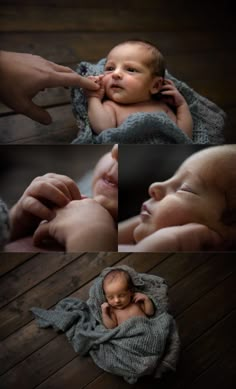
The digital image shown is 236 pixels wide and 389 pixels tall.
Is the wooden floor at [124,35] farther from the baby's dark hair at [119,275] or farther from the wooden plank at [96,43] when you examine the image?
the baby's dark hair at [119,275]

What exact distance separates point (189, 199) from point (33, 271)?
0.41 meters

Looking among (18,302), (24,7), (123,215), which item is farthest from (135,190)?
(24,7)

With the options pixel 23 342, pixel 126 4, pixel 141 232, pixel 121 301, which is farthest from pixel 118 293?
pixel 126 4

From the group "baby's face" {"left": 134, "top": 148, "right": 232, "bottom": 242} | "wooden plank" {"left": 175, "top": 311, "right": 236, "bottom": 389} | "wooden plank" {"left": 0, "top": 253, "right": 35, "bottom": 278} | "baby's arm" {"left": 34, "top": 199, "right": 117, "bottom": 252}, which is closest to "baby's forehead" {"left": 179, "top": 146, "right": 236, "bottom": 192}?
"baby's face" {"left": 134, "top": 148, "right": 232, "bottom": 242}

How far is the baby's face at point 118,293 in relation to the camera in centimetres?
122

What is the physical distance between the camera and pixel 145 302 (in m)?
1.24

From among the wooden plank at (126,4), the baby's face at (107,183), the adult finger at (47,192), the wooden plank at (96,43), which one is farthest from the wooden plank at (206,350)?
the wooden plank at (126,4)

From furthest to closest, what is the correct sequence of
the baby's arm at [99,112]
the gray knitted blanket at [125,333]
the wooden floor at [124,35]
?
the wooden floor at [124,35]
the baby's arm at [99,112]
the gray knitted blanket at [125,333]

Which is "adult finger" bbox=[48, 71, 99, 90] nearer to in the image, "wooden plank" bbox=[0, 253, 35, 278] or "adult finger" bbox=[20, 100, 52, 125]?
"adult finger" bbox=[20, 100, 52, 125]

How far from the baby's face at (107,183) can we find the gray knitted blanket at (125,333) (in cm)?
15

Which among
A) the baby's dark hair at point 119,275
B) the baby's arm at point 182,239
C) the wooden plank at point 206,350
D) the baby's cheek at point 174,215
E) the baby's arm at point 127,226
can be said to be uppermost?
the baby's cheek at point 174,215

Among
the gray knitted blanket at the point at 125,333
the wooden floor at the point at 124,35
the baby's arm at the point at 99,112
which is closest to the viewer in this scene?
the gray knitted blanket at the point at 125,333

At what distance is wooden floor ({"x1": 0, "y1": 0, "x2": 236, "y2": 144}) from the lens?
55.4 inches

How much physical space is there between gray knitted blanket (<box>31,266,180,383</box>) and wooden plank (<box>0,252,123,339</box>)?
2 centimetres
